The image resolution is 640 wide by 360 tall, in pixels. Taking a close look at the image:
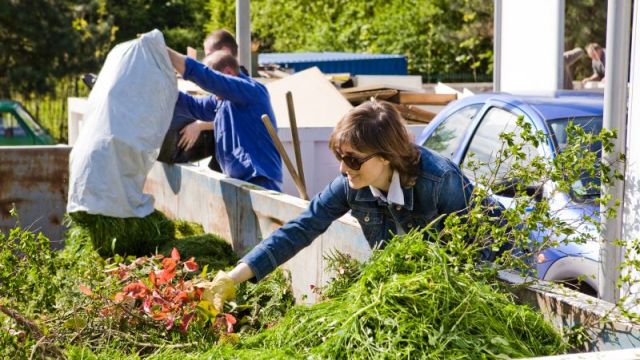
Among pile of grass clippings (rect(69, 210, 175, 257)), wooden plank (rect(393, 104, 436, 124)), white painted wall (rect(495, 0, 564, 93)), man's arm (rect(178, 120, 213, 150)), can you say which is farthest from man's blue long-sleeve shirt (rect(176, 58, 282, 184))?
wooden plank (rect(393, 104, 436, 124))

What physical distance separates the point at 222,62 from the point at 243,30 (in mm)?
2436

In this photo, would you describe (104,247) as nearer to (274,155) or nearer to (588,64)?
(274,155)

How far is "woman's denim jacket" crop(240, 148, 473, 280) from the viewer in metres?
4.15

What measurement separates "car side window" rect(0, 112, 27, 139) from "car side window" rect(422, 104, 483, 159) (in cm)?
1314

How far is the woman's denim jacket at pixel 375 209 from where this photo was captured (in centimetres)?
415

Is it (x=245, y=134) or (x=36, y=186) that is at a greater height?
(x=245, y=134)

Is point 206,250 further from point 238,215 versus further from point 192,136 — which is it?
point 192,136

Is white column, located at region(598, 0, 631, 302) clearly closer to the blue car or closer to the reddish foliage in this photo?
the blue car

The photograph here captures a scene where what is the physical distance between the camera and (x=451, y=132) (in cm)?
693

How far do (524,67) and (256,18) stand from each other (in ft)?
85.3

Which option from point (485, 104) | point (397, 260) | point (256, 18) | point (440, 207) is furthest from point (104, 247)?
point (256, 18)

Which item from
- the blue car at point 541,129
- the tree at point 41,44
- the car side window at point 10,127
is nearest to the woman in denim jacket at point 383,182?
the blue car at point 541,129

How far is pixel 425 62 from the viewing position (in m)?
29.3

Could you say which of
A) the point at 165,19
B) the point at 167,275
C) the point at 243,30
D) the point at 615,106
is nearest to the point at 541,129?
the point at 615,106
